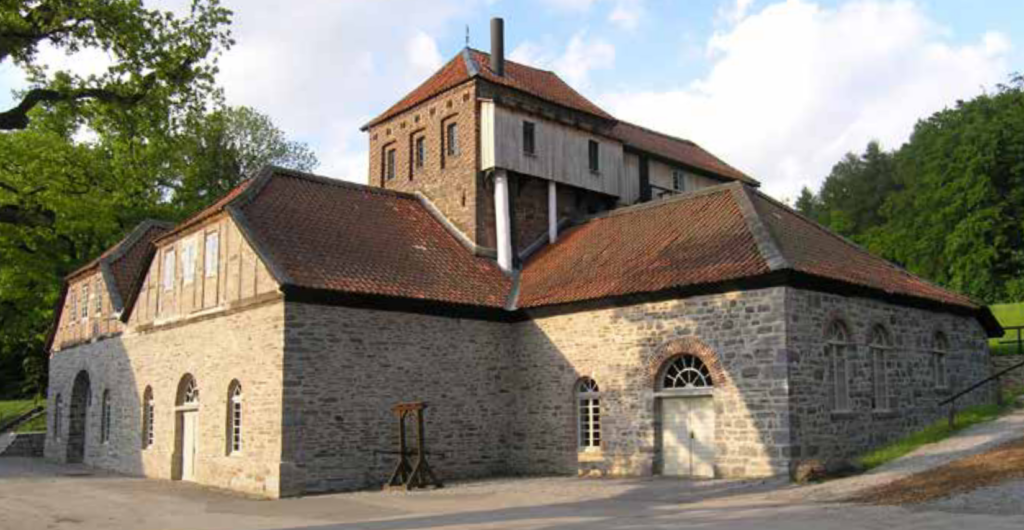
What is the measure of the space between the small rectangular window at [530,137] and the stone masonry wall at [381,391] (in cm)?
570

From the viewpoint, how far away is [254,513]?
15.0 m

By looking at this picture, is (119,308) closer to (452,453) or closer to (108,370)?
(108,370)

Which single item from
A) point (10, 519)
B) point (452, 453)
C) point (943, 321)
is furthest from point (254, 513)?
point (943, 321)

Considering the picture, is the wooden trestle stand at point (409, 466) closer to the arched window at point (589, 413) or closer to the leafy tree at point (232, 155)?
the arched window at point (589, 413)

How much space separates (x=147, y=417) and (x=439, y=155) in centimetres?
1076

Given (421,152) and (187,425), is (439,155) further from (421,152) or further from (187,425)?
(187,425)

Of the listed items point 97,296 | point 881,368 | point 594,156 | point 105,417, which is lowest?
point 105,417

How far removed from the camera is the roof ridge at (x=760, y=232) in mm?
17328

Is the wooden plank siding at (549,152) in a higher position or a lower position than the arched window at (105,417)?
higher

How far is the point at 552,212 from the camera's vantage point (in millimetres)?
25500

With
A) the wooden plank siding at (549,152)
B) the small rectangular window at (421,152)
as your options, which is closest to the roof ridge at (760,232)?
the wooden plank siding at (549,152)

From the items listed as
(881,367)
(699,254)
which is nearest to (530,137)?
(699,254)

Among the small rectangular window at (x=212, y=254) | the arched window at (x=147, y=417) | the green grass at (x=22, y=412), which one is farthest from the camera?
the green grass at (x=22, y=412)

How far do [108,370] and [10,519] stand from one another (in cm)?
1380
